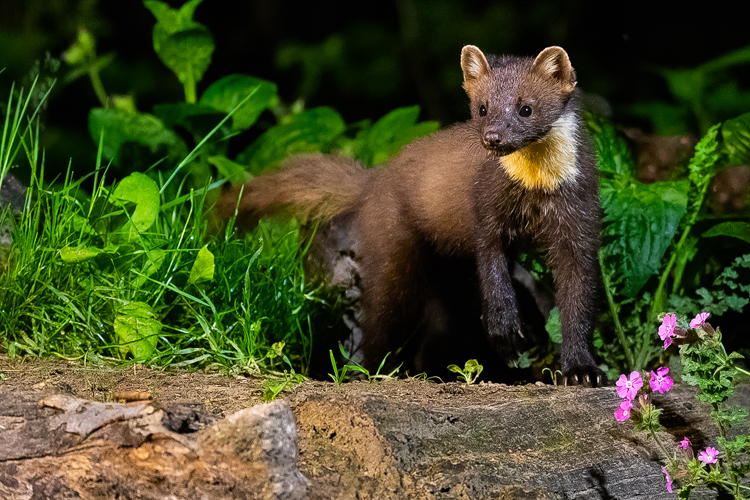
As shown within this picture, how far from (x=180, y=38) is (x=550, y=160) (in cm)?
258

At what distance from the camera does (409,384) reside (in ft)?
8.93

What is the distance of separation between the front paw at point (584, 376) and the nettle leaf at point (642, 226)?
634 mm

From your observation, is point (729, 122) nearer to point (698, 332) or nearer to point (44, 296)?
point (698, 332)

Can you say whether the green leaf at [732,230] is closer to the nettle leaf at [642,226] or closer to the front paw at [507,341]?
the nettle leaf at [642,226]

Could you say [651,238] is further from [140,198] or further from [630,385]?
[140,198]

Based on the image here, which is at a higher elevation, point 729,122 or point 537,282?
point 729,122

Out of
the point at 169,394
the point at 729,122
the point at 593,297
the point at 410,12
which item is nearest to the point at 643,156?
the point at 729,122

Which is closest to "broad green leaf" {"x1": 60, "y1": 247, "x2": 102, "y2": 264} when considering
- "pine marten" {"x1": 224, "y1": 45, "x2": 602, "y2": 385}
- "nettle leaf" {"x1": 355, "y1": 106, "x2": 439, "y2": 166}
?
"pine marten" {"x1": 224, "y1": 45, "x2": 602, "y2": 385}

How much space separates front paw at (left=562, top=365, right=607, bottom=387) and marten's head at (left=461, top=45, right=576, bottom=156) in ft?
3.10

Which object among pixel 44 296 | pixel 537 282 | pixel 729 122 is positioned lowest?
pixel 537 282

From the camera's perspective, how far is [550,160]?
126 inches

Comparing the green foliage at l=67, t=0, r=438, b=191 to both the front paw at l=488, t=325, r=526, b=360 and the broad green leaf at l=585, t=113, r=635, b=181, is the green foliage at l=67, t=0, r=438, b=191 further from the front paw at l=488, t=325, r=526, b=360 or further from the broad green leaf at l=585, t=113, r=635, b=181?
the front paw at l=488, t=325, r=526, b=360

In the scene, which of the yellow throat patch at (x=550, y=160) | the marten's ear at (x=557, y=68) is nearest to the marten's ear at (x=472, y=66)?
the marten's ear at (x=557, y=68)

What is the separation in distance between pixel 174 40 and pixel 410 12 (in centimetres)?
354
